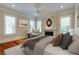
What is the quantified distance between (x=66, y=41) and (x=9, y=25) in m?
0.97

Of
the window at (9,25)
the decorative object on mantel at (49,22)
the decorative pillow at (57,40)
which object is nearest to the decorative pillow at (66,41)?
the decorative pillow at (57,40)

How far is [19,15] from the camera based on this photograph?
138cm

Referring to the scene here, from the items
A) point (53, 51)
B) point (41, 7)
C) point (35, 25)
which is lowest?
point (53, 51)

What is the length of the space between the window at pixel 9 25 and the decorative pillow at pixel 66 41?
33.6 inches

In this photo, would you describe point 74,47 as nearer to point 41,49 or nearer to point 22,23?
point 41,49

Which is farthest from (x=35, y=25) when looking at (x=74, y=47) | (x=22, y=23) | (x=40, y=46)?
(x=74, y=47)

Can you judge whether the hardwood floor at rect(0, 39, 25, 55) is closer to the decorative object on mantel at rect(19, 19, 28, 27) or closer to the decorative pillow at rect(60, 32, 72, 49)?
the decorative object on mantel at rect(19, 19, 28, 27)

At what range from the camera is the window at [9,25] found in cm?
132

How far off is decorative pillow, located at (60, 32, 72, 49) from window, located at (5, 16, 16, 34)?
85 cm

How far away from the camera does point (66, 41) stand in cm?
135

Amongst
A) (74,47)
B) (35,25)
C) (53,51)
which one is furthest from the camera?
(35,25)

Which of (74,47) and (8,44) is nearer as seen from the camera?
(74,47)

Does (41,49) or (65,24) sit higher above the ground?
(65,24)

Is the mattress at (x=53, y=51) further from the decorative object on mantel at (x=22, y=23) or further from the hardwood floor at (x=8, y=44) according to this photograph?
the decorative object on mantel at (x=22, y=23)
